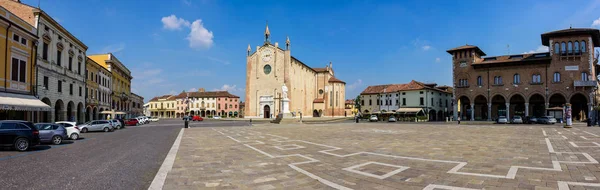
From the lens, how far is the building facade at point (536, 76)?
43.8 m

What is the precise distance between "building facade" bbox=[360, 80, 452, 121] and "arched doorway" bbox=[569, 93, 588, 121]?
68.8ft

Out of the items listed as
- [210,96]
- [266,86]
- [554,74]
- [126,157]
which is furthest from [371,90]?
[126,157]

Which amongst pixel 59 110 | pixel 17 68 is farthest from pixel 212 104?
pixel 17 68

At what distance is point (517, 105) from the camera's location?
55.8m

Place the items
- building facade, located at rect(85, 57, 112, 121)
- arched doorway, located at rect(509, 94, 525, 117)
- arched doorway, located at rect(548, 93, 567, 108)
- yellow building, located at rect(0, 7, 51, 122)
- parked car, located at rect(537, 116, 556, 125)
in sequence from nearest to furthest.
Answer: yellow building, located at rect(0, 7, 51, 122), building facade, located at rect(85, 57, 112, 121), parked car, located at rect(537, 116, 556, 125), arched doorway, located at rect(548, 93, 567, 108), arched doorway, located at rect(509, 94, 525, 117)

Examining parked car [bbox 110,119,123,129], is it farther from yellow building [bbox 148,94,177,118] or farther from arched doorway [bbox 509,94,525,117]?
yellow building [bbox 148,94,177,118]

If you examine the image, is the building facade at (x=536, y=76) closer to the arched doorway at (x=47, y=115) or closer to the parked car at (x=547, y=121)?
the parked car at (x=547, y=121)

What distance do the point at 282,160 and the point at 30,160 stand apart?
26.9 feet

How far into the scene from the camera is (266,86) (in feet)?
214

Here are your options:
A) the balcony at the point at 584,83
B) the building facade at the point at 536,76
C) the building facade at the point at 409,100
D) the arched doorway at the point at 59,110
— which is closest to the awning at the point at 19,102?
the arched doorway at the point at 59,110

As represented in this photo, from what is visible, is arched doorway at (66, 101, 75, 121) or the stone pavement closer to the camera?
the stone pavement

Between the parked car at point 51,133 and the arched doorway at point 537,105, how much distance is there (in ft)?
198

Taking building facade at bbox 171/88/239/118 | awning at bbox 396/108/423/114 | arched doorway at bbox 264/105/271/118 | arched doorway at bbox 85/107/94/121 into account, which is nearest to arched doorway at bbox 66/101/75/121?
arched doorway at bbox 85/107/94/121

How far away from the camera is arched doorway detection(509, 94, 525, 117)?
51.6 m
